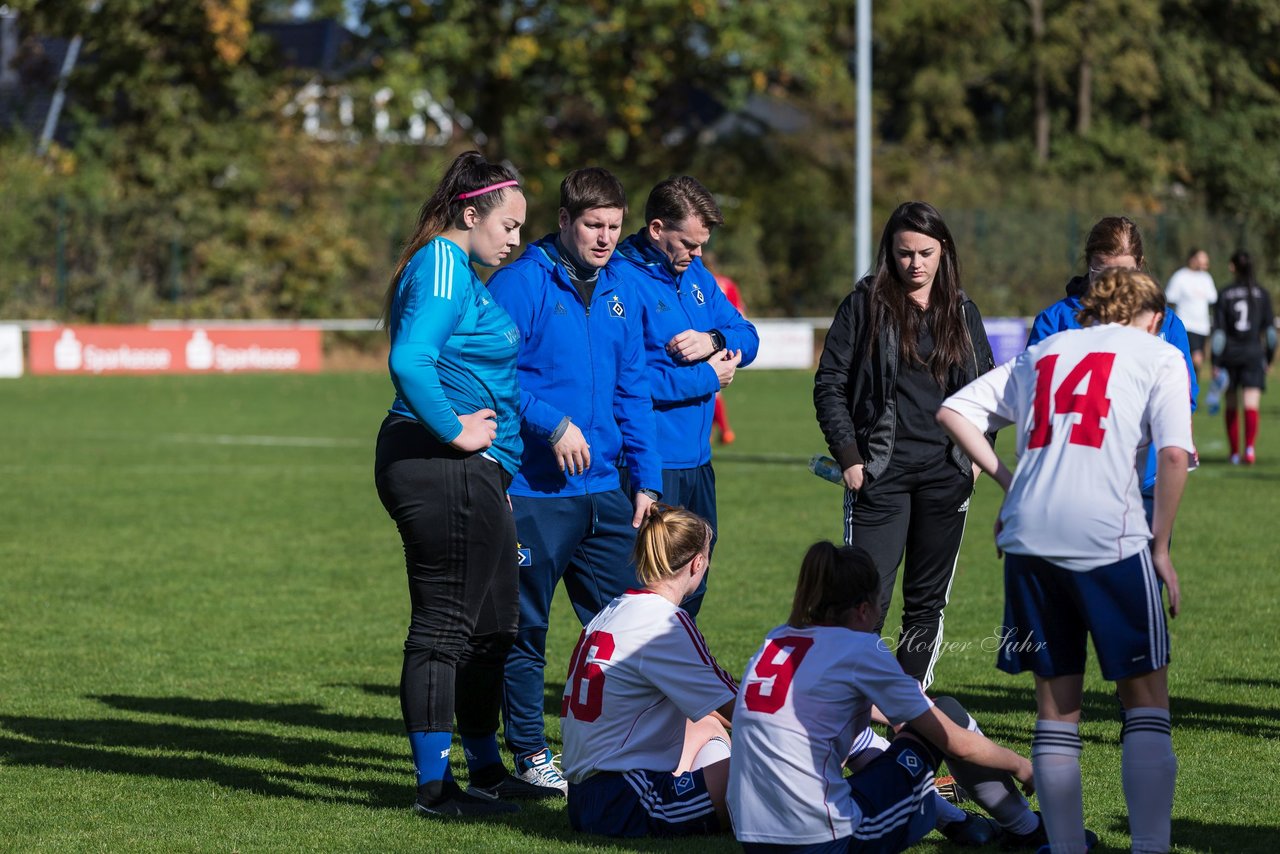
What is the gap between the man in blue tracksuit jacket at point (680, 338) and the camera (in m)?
6.08

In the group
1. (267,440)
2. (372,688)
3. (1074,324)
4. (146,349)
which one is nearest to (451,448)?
(1074,324)

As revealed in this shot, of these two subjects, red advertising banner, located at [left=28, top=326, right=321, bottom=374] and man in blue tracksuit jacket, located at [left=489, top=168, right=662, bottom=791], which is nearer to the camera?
man in blue tracksuit jacket, located at [left=489, top=168, right=662, bottom=791]

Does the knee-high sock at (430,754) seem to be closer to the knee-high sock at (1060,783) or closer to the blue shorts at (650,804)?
the blue shorts at (650,804)

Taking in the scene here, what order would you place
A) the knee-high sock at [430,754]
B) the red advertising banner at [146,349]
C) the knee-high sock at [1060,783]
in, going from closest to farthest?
the knee-high sock at [1060,783] < the knee-high sock at [430,754] < the red advertising banner at [146,349]

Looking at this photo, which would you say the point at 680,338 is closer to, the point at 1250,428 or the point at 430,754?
the point at 430,754

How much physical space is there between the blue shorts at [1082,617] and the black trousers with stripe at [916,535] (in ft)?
4.41

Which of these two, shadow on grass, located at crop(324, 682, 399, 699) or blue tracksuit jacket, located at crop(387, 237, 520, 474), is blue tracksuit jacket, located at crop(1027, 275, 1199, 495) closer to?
blue tracksuit jacket, located at crop(387, 237, 520, 474)

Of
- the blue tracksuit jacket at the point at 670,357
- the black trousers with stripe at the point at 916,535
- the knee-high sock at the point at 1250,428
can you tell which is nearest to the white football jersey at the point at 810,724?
the black trousers with stripe at the point at 916,535

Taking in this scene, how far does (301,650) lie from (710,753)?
3815mm

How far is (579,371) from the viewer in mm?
5828

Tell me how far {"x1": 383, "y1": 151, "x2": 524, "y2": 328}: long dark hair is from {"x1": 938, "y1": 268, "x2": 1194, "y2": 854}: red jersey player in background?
1.59 metres

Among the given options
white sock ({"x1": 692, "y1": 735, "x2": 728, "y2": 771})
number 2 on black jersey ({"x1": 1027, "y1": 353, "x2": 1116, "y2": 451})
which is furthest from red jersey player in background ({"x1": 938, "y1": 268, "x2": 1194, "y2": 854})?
white sock ({"x1": 692, "y1": 735, "x2": 728, "y2": 771})

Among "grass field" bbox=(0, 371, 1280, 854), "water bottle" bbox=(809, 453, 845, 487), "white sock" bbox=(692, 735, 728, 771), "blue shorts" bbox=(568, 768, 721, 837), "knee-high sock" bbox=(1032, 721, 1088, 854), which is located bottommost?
"grass field" bbox=(0, 371, 1280, 854)

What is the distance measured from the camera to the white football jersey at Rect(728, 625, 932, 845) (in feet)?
14.6
